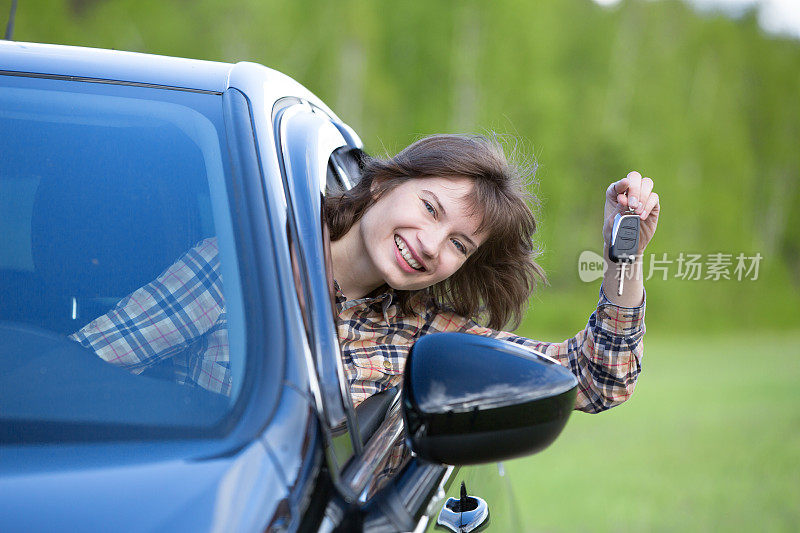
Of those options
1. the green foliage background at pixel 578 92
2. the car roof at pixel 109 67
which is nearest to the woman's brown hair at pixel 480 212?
the car roof at pixel 109 67

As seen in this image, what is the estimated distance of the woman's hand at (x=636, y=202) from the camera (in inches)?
70.9

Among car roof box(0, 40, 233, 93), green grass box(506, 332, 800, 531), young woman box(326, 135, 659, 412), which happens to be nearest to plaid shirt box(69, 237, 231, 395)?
car roof box(0, 40, 233, 93)

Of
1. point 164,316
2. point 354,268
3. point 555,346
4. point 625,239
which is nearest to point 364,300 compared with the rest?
point 354,268

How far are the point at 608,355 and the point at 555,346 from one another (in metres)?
0.16

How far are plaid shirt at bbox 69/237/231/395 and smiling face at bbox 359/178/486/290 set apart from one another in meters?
0.63

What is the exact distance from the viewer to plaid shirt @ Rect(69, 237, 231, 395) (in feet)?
3.73

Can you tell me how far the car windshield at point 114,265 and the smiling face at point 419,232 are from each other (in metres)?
0.54

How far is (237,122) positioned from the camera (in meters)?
1.36

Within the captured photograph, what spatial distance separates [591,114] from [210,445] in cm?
1230

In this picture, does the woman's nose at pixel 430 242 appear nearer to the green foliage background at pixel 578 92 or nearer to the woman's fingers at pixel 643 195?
the woman's fingers at pixel 643 195

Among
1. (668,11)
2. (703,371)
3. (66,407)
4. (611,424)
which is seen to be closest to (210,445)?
(66,407)

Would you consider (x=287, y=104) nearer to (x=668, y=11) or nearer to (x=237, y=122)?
(x=237, y=122)

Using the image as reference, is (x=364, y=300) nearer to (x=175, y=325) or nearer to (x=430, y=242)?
(x=430, y=242)

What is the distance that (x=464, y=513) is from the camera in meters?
1.35
